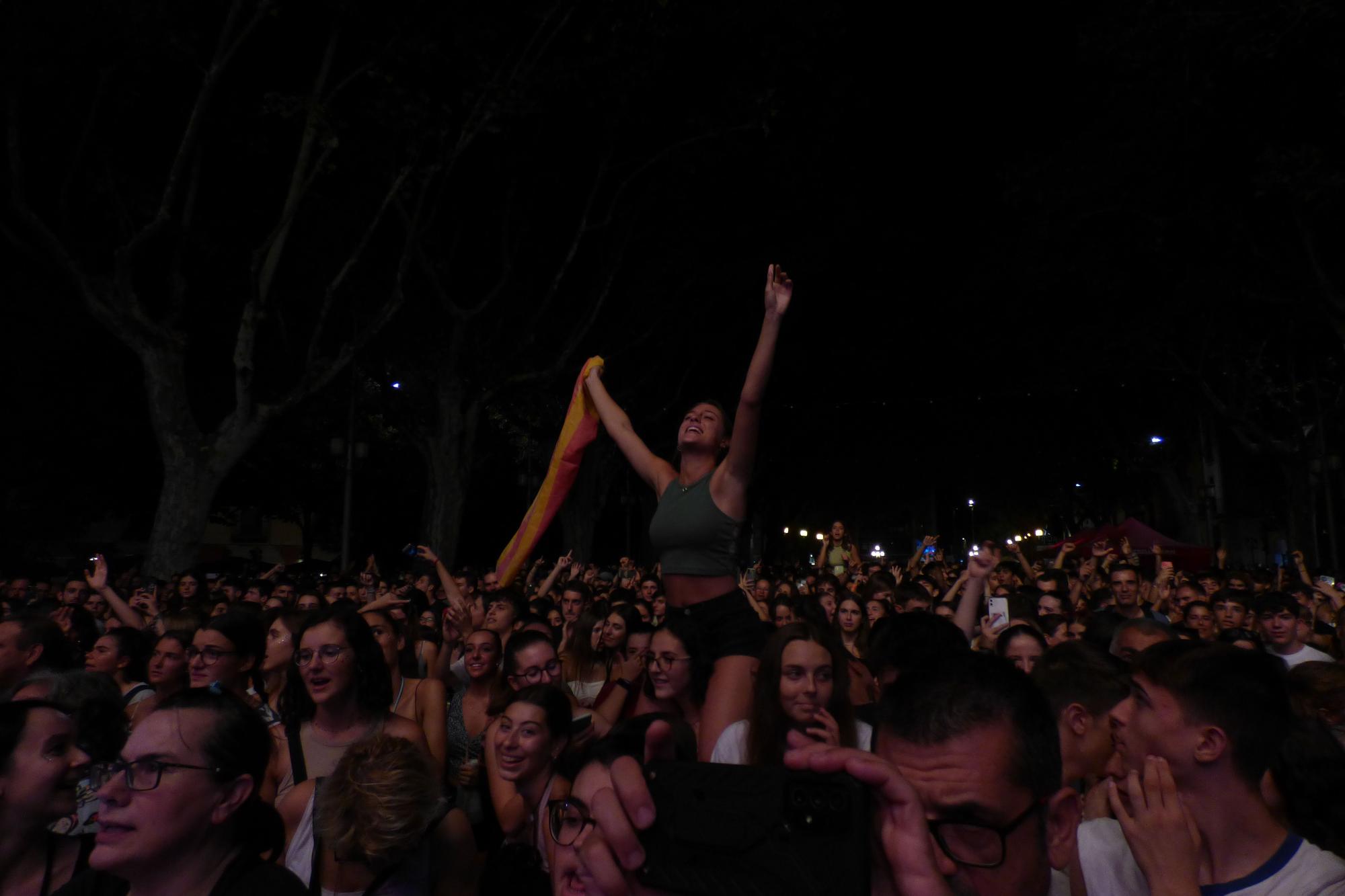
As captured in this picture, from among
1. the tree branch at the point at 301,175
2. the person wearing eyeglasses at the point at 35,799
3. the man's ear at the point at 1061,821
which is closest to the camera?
the man's ear at the point at 1061,821

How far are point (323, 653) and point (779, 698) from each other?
207cm

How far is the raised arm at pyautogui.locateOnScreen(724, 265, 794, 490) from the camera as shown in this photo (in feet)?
13.9

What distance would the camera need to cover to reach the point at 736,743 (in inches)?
154

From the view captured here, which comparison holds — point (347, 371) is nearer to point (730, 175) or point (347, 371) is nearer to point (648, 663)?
point (730, 175)

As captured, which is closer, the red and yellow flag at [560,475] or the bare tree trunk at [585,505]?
the red and yellow flag at [560,475]

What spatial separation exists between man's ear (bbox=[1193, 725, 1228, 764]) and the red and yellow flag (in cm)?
387

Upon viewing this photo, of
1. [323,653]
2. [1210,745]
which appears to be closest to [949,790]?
[1210,745]

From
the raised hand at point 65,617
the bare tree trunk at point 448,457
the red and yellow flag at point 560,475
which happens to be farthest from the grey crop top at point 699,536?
the bare tree trunk at point 448,457

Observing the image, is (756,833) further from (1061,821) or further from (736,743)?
(736,743)

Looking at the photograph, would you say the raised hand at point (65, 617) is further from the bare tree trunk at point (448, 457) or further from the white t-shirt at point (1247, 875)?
the bare tree trunk at point (448, 457)

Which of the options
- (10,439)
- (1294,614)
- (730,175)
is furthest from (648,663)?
(10,439)

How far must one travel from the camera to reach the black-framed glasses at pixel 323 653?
4.74 metres

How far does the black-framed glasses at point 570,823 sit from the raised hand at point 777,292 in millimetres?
2247

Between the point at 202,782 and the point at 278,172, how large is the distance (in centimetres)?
1629
